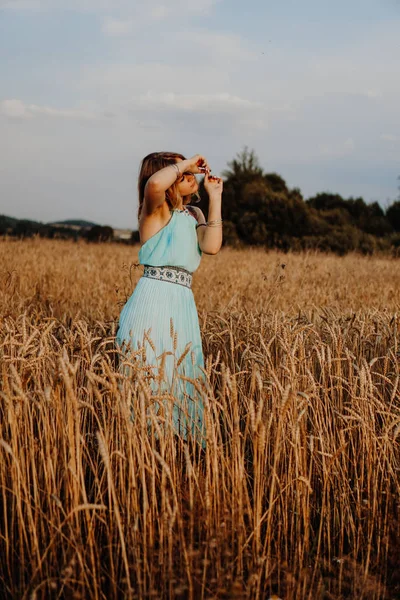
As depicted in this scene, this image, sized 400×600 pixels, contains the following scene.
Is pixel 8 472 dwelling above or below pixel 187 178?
below

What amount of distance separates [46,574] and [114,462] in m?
0.52

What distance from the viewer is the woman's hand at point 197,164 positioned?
→ 2.95 meters

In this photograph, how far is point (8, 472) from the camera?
233cm

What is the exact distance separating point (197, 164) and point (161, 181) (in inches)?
11.8

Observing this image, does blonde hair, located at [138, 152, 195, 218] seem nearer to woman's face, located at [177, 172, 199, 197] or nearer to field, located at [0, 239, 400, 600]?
woman's face, located at [177, 172, 199, 197]

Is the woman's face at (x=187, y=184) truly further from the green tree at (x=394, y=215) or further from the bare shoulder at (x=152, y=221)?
the green tree at (x=394, y=215)

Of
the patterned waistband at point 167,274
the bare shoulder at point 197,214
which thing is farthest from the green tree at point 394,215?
the patterned waistband at point 167,274

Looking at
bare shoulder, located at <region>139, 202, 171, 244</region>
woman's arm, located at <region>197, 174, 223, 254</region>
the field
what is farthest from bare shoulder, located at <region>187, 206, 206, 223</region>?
the field

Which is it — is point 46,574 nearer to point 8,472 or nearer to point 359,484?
point 8,472

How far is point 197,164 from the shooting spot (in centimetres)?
304

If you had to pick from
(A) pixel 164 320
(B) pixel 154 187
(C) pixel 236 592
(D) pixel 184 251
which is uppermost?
(B) pixel 154 187

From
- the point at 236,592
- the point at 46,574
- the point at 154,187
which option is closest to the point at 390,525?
the point at 236,592

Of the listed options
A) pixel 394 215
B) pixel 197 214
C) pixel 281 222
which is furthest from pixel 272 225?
pixel 197 214

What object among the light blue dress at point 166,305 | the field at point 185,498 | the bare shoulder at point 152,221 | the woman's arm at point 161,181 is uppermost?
the woman's arm at point 161,181
